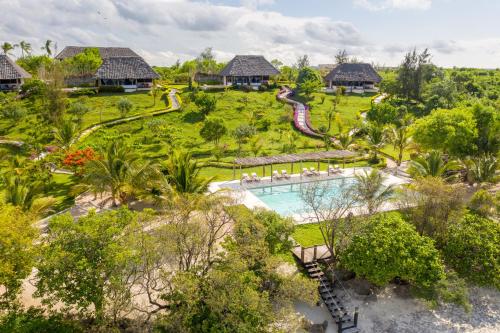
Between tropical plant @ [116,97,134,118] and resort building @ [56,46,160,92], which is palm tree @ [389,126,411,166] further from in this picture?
resort building @ [56,46,160,92]

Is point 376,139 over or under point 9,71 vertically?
under

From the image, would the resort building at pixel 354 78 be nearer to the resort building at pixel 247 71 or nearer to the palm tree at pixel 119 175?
the resort building at pixel 247 71

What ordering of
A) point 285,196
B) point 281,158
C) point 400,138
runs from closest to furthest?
point 285,196 → point 281,158 → point 400,138

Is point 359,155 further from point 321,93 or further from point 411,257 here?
point 321,93

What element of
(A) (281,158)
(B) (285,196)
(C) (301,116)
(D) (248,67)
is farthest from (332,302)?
(D) (248,67)

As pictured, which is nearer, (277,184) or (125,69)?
(277,184)

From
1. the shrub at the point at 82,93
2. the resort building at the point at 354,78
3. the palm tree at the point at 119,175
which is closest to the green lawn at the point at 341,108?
the resort building at the point at 354,78

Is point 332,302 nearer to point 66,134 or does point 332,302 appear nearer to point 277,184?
point 277,184
